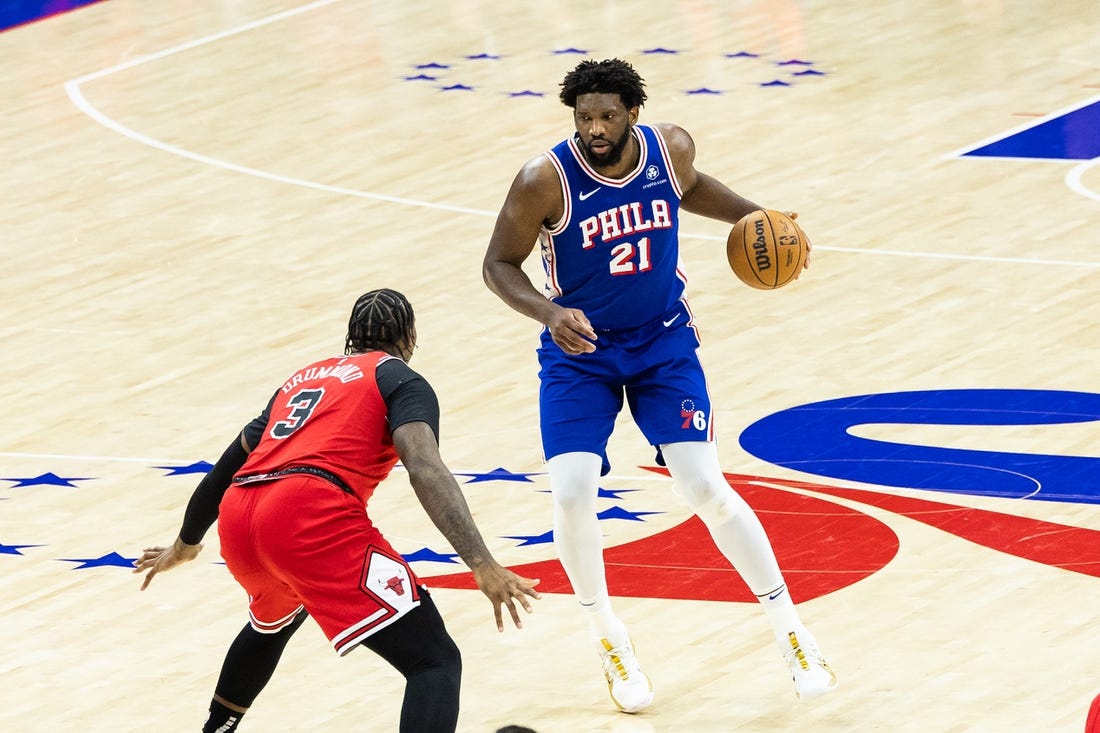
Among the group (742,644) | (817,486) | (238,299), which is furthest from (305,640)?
(238,299)

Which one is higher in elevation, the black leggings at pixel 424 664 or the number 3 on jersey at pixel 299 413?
the number 3 on jersey at pixel 299 413

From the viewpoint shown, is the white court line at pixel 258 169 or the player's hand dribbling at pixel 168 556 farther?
the white court line at pixel 258 169

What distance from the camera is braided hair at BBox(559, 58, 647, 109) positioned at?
6.72 meters

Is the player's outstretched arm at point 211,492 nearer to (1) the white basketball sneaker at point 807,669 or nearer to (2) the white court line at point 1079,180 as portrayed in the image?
(1) the white basketball sneaker at point 807,669

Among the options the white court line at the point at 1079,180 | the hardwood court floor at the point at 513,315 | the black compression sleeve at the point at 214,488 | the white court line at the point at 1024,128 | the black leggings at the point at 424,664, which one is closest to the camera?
the black leggings at the point at 424,664

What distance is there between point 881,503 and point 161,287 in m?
5.55

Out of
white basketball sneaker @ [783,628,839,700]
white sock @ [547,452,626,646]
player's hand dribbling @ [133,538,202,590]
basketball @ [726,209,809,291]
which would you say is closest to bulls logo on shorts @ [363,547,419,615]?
player's hand dribbling @ [133,538,202,590]

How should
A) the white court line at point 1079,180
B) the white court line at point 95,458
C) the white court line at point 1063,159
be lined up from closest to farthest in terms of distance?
1. the white court line at point 95,458
2. the white court line at point 1079,180
3. the white court line at point 1063,159

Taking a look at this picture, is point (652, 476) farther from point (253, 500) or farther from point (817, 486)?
point (253, 500)

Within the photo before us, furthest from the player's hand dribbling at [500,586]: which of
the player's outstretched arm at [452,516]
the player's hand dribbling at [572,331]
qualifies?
the player's hand dribbling at [572,331]

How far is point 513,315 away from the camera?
38.8 ft

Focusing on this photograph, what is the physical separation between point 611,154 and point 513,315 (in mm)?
5096

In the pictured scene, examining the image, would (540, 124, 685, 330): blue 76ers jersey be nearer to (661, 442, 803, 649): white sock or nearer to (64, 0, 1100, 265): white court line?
(661, 442, 803, 649): white sock

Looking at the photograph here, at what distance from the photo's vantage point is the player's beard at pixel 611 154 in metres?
6.75
